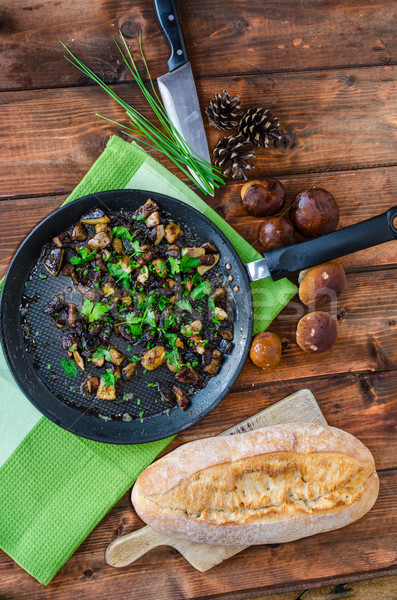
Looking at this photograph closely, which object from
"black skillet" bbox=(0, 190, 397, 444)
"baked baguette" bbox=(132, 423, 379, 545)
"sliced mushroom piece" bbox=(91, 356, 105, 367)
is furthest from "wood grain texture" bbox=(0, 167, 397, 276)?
"baked baguette" bbox=(132, 423, 379, 545)

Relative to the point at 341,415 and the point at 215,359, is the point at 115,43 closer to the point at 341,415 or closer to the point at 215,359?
the point at 215,359

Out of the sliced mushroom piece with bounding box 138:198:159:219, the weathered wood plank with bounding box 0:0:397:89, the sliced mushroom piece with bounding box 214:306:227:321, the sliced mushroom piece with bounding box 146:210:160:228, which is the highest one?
the weathered wood plank with bounding box 0:0:397:89

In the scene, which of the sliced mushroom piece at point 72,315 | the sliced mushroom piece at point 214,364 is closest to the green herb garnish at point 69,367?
the sliced mushroom piece at point 72,315

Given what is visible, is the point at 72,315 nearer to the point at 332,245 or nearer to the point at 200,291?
the point at 200,291

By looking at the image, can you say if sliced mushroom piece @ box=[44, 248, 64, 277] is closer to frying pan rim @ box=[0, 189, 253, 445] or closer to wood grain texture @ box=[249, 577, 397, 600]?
frying pan rim @ box=[0, 189, 253, 445]

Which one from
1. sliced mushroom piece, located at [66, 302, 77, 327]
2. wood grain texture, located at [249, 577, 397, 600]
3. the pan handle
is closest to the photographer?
the pan handle

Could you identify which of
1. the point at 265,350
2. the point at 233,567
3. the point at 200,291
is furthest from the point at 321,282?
the point at 233,567

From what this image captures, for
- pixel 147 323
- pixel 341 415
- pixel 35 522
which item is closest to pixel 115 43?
pixel 147 323

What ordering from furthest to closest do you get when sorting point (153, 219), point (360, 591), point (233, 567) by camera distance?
point (360, 591) < point (233, 567) < point (153, 219)
